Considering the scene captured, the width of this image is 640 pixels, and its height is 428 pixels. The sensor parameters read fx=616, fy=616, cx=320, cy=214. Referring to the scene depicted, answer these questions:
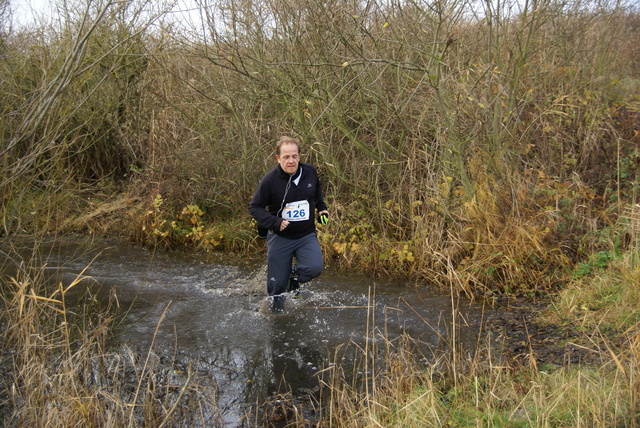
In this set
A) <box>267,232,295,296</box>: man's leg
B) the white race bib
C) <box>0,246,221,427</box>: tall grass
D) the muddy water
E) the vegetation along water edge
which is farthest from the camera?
<box>267,232,295,296</box>: man's leg

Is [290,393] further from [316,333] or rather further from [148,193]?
[148,193]

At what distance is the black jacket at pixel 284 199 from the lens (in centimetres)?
595

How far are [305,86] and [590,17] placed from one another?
4.29 metres

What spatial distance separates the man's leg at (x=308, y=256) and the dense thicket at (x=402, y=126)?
65.9 inches

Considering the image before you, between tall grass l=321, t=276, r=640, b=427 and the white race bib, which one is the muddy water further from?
the white race bib

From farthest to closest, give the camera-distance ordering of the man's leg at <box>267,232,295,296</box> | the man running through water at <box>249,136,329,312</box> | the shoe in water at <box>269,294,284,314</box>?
the shoe in water at <box>269,294,284,314</box> < the man's leg at <box>267,232,295,296</box> < the man running through water at <box>249,136,329,312</box>

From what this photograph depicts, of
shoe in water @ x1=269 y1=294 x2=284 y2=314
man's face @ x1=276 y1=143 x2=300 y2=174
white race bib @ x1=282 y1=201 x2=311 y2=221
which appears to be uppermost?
man's face @ x1=276 y1=143 x2=300 y2=174

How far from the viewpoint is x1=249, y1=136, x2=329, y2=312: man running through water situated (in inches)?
233

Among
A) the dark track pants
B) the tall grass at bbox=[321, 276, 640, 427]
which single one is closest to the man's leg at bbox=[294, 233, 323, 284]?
the dark track pants

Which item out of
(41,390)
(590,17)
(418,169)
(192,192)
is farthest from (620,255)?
(192,192)

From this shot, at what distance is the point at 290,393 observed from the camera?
4633 mm

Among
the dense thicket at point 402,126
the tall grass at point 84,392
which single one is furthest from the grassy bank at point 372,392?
the dense thicket at point 402,126

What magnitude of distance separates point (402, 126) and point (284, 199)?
3.35 m

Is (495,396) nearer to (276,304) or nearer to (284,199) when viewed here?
(284,199)
